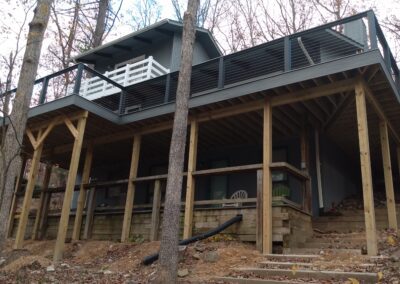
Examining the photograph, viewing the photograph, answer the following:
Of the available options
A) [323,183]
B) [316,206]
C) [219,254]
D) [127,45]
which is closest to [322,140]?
[323,183]

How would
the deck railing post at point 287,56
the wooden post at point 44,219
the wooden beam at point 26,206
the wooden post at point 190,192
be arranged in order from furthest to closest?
1. the wooden post at point 44,219
2. the wooden beam at point 26,206
3. the wooden post at point 190,192
4. the deck railing post at point 287,56

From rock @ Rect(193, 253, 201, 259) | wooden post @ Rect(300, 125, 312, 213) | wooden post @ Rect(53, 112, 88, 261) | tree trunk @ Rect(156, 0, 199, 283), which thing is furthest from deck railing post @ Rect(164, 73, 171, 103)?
rock @ Rect(193, 253, 201, 259)

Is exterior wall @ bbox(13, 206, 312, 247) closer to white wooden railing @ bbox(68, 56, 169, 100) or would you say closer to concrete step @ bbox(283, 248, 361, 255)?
concrete step @ bbox(283, 248, 361, 255)

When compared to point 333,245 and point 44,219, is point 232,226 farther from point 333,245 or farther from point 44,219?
point 44,219

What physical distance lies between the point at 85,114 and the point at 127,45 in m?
6.76

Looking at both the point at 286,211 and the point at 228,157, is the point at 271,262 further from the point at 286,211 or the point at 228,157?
the point at 228,157

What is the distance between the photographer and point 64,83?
2608cm

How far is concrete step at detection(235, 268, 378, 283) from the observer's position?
17.9 feet

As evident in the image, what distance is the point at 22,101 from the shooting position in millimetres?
7762

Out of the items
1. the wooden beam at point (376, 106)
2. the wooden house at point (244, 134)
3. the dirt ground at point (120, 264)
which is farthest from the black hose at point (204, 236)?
the wooden beam at point (376, 106)

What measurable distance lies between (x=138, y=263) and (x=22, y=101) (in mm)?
4026

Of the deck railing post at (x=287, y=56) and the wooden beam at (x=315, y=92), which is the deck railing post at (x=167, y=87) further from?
the deck railing post at (x=287, y=56)

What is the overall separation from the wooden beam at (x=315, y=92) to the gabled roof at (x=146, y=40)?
741 centimetres

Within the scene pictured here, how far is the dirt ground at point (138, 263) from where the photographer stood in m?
6.77
